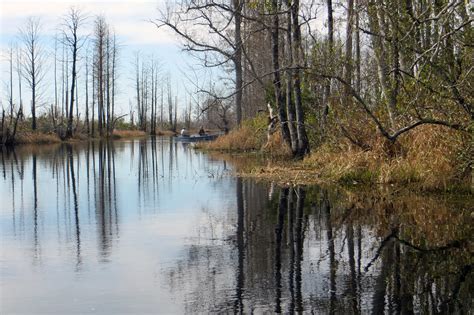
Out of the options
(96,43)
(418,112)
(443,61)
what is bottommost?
(418,112)

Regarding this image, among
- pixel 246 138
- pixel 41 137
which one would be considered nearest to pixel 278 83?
pixel 246 138

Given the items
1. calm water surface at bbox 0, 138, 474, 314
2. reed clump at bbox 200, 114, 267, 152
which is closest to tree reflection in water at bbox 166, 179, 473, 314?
calm water surface at bbox 0, 138, 474, 314

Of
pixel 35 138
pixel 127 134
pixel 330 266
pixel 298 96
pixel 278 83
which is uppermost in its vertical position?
pixel 278 83

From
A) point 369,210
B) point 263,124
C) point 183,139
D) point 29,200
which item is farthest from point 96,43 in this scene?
point 369,210

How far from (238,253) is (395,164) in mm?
7873

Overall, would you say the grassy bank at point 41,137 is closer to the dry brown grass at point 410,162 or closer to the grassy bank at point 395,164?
the grassy bank at point 395,164

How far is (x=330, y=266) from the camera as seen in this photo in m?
7.36

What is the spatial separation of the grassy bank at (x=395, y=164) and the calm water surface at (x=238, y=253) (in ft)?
3.18

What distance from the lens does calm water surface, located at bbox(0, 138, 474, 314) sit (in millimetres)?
6109

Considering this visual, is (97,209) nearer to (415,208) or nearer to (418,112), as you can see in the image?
(415,208)

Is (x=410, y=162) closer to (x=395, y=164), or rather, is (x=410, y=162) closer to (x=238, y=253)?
(x=395, y=164)

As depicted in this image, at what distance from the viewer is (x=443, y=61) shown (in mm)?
12086

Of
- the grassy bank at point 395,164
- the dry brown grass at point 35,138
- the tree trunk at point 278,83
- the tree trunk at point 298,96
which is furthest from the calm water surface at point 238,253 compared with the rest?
the dry brown grass at point 35,138

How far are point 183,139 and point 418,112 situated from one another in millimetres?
45575
